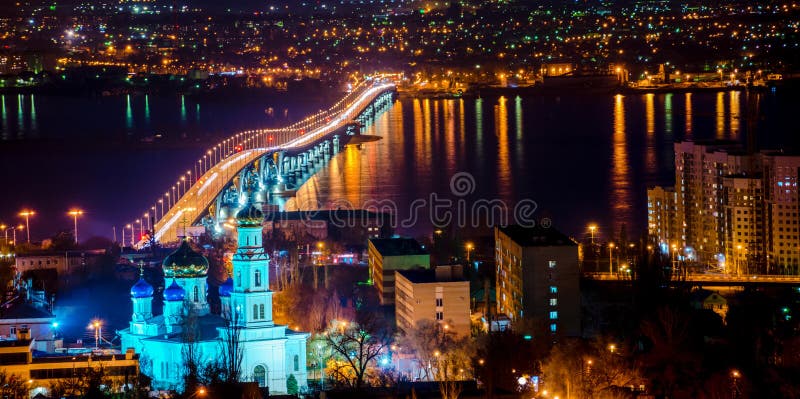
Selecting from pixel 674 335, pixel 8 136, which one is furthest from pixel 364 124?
pixel 674 335

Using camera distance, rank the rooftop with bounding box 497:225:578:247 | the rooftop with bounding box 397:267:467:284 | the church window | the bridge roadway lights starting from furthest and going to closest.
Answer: the bridge roadway lights < the rooftop with bounding box 497:225:578:247 < the rooftop with bounding box 397:267:467:284 < the church window

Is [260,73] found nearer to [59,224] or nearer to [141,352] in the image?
[59,224]

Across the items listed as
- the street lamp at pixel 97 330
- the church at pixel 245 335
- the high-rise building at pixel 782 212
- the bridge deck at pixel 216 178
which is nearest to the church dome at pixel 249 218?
the church at pixel 245 335

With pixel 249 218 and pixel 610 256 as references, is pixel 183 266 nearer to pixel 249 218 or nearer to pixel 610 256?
pixel 249 218

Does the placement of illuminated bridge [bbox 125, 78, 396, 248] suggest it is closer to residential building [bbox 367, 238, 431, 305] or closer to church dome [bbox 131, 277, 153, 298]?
church dome [bbox 131, 277, 153, 298]

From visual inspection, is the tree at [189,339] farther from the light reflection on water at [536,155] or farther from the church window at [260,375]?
the light reflection on water at [536,155]

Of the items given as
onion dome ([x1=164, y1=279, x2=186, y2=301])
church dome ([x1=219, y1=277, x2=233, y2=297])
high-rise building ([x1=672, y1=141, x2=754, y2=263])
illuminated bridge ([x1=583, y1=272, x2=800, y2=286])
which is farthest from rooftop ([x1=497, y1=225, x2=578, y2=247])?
high-rise building ([x1=672, y1=141, x2=754, y2=263])
